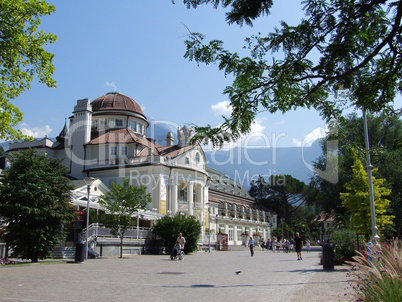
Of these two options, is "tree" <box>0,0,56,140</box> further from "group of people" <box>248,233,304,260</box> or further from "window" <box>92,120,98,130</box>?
"window" <box>92,120,98,130</box>

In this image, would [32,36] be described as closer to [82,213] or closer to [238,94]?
[238,94]

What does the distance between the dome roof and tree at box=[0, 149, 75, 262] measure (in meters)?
39.7

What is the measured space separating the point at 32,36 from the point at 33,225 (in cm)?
996

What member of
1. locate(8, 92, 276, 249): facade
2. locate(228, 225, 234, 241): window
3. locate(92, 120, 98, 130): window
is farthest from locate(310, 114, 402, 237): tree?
locate(92, 120, 98, 130): window

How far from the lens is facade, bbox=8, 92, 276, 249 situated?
5200 centimetres

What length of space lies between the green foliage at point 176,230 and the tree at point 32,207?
1507cm

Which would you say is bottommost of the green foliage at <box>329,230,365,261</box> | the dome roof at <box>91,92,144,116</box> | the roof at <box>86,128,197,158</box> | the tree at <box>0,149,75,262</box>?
the green foliage at <box>329,230,365,261</box>

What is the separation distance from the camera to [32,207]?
62.4 ft

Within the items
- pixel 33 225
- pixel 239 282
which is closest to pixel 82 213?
pixel 33 225

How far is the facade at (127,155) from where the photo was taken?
→ 52000 mm

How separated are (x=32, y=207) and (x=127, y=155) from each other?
36.0 m

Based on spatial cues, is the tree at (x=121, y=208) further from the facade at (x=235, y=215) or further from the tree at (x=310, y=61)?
the facade at (x=235, y=215)

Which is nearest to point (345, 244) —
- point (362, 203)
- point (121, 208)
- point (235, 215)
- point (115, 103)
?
point (362, 203)

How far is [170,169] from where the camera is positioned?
52.8m
